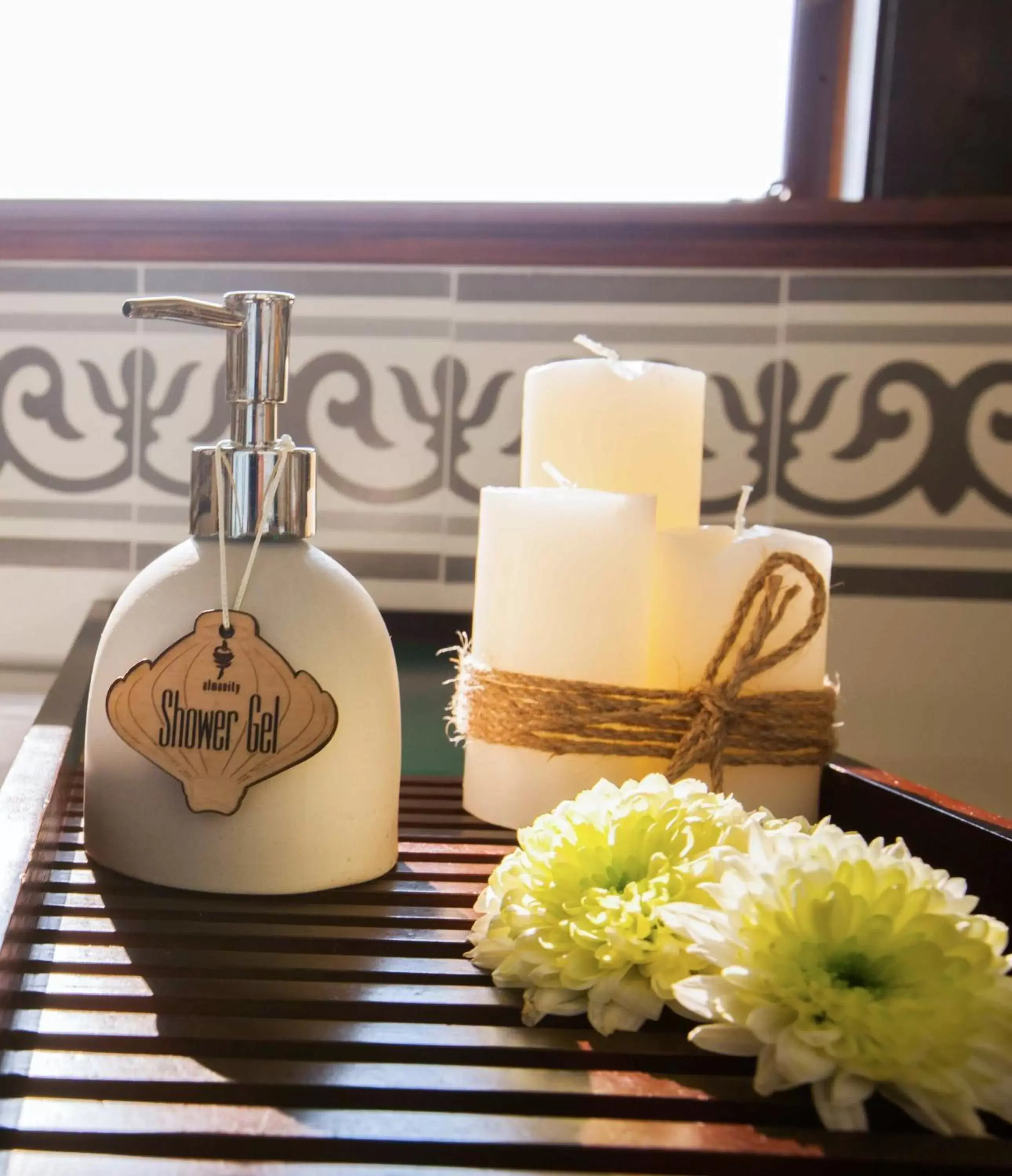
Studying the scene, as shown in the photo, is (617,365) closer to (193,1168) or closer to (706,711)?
(706,711)

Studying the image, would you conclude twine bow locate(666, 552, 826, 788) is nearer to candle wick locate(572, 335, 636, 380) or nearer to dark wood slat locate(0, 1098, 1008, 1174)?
candle wick locate(572, 335, 636, 380)

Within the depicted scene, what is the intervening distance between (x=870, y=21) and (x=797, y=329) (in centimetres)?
23

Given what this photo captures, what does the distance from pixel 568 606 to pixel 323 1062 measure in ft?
0.75

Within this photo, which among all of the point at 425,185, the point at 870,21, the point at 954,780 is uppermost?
the point at 870,21

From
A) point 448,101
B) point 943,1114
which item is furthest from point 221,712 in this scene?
point 448,101

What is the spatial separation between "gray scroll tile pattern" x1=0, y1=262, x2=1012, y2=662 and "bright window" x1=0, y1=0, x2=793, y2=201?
0.15 meters

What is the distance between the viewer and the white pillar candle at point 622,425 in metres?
0.50

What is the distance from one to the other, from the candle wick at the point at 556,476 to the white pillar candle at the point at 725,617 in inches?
1.8

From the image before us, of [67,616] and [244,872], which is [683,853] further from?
[67,616]

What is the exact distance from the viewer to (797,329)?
0.75 metres

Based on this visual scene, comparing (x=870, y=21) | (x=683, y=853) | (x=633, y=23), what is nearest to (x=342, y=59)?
(x=633, y=23)

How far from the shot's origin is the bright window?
881 millimetres

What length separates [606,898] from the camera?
310 millimetres

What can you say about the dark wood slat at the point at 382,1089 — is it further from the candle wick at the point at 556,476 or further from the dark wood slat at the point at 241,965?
the candle wick at the point at 556,476
